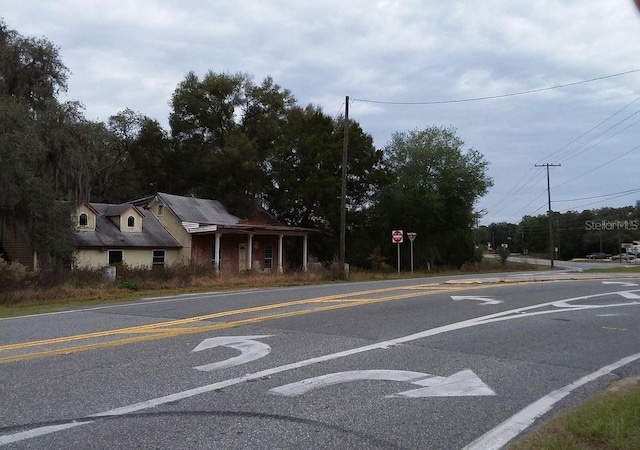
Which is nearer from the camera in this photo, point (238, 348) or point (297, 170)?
point (238, 348)

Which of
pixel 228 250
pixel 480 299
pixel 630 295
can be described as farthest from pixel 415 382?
pixel 228 250

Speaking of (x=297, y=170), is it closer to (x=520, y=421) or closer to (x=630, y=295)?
(x=630, y=295)

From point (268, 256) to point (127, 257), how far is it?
36.1 feet

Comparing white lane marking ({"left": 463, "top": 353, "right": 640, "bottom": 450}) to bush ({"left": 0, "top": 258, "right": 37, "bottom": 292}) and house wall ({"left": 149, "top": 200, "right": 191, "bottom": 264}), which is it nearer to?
bush ({"left": 0, "top": 258, "right": 37, "bottom": 292})

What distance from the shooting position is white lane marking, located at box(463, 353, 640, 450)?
487cm

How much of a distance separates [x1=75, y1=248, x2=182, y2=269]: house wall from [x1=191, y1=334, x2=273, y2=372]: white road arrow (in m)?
21.8

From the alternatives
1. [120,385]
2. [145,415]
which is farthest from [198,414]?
[120,385]

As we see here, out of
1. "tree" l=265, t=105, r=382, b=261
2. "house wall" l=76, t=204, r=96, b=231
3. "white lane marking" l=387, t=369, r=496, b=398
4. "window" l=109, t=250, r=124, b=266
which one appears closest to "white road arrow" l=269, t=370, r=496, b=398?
"white lane marking" l=387, t=369, r=496, b=398

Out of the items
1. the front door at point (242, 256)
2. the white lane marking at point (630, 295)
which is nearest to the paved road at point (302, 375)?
the white lane marking at point (630, 295)

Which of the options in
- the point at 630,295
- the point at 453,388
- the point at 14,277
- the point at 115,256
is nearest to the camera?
the point at 453,388

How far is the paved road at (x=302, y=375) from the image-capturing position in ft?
16.8

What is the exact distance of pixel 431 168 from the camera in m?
49.0

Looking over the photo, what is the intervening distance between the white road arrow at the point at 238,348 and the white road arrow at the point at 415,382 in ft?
4.67

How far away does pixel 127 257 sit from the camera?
3297 centimetres
